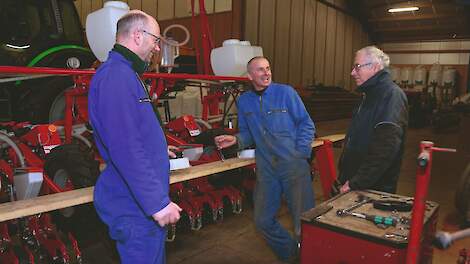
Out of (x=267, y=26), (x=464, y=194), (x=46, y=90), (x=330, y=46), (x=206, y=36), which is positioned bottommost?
(x=464, y=194)

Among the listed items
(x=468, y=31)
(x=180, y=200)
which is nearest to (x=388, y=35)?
(x=468, y=31)

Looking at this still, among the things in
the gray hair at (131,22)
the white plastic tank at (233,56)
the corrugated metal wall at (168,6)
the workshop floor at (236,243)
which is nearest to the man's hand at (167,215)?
the gray hair at (131,22)

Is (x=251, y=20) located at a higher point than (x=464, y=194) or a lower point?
higher

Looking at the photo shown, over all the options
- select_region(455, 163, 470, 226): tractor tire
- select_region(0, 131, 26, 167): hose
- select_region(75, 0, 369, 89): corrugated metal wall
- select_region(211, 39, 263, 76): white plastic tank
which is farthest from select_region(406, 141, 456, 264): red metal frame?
select_region(75, 0, 369, 89): corrugated metal wall

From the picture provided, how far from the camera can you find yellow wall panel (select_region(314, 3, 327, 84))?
15.0m

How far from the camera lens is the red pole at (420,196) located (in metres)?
1.25

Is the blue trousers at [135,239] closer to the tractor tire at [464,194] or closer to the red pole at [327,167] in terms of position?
the red pole at [327,167]

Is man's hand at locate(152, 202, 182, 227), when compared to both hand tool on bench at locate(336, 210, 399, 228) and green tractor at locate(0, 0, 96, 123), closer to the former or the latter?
hand tool on bench at locate(336, 210, 399, 228)

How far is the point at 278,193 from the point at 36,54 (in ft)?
11.3

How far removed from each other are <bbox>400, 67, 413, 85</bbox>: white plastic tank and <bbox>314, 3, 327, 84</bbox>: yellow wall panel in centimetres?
387

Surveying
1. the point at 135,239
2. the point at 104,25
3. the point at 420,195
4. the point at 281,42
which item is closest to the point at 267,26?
the point at 281,42

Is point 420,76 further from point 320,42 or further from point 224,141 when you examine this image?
point 224,141

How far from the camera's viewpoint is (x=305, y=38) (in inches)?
563

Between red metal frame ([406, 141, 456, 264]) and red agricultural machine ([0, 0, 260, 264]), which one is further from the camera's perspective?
red agricultural machine ([0, 0, 260, 264])
